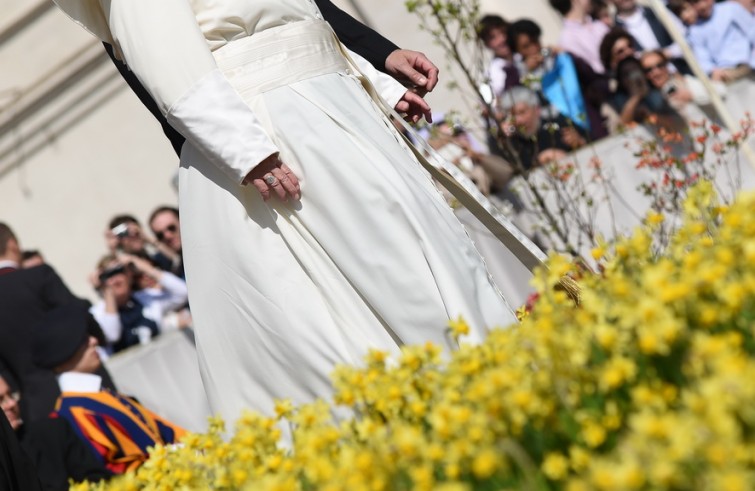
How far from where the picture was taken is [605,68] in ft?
30.8

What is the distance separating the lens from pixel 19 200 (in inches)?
504

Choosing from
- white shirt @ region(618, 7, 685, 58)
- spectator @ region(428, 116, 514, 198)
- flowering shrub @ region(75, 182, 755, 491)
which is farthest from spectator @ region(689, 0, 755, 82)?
flowering shrub @ region(75, 182, 755, 491)

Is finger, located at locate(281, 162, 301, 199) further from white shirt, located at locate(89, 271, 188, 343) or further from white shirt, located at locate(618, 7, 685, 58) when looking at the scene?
white shirt, located at locate(618, 7, 685, 58)

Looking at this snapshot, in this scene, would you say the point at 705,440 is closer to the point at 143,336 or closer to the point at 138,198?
the point at 143,336

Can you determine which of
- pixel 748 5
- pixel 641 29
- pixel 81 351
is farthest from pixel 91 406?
pixel 748 5

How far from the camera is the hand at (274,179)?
390 cm

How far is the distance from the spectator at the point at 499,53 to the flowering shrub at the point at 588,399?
6.39m

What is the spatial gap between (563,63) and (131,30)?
5.56 m

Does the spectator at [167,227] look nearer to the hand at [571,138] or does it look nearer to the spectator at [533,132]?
the spectator at [533,132]

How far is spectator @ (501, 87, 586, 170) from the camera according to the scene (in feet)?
26.6

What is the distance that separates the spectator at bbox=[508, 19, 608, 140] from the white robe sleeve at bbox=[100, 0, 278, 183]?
17.2 feet

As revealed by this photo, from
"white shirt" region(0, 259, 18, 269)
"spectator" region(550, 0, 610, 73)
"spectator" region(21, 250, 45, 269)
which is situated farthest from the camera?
"spectator" region(550, 0, 610, 73)

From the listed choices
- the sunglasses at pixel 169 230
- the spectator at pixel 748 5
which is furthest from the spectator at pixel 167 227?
the spectator at pixel 748 5

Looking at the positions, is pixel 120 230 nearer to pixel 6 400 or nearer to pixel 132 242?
pixel 132 242
